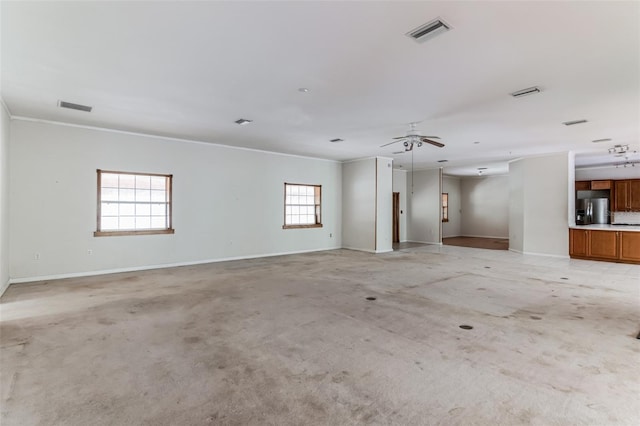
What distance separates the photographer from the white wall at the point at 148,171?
576cm

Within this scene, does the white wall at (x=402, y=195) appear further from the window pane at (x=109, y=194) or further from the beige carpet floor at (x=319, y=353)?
the window pane at (x=109, y=194)

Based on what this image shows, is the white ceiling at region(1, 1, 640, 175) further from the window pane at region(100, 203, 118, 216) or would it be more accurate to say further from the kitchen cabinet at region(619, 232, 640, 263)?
the kitchen cabinet at region(619, 232, 640, 263)

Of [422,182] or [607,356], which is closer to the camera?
[607,356]

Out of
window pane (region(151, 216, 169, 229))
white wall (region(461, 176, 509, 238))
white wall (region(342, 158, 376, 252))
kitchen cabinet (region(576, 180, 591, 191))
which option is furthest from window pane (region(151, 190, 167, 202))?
white wall (region(461, 176, 509, 238))

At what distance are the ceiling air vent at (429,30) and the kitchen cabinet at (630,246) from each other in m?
8.27

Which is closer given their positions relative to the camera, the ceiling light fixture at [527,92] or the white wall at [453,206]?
the ceiling light fixture at [527,92]

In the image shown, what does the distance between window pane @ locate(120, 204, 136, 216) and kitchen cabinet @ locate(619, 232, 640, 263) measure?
11.4 meters

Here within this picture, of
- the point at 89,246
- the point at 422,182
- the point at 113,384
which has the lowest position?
the point at 113,384

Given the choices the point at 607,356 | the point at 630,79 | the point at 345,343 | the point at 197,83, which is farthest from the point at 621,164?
the point at 197,83

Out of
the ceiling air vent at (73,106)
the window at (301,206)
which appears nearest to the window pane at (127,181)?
the ceiling air vent at (73,106)

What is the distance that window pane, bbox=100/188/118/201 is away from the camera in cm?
651

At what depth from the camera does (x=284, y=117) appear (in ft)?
17.9

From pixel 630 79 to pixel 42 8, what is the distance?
5994 millimetres

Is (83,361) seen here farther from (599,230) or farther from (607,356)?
(599,230)
